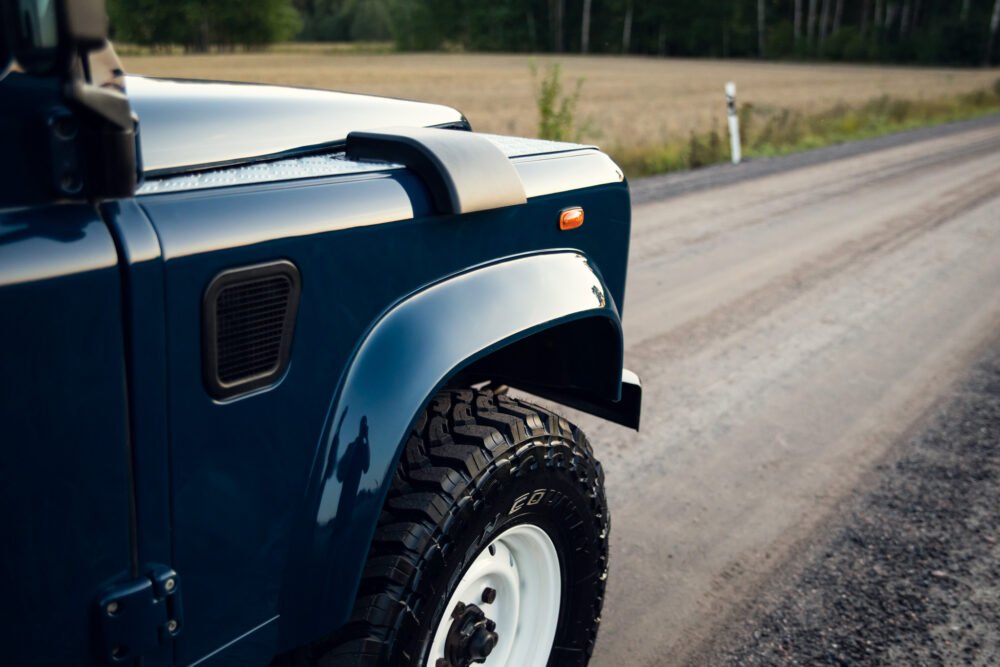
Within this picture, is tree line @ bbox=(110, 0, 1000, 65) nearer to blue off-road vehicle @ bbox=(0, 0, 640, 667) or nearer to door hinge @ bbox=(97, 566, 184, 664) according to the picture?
blue off-road vehicle @ bbox=(0, 0, 640, 667)

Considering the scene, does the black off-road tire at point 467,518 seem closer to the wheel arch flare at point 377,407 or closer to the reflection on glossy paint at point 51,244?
the wheel arch flare at point 377,407

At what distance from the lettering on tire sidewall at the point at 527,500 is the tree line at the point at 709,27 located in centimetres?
6115

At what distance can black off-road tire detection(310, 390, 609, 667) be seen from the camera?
1713 mm

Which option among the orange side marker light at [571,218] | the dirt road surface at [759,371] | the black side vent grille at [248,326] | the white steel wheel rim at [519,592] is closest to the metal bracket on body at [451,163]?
the orange side marker light at [571,218]

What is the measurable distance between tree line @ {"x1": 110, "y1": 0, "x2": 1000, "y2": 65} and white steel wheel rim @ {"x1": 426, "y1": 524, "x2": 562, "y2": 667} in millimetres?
61079

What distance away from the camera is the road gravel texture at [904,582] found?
8.84 feet

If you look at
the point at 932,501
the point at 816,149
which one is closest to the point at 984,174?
the point at 816,149

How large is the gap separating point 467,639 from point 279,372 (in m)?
0.80

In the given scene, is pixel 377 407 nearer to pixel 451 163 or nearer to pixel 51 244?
pixel 451 163

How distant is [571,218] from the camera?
7.48 feet

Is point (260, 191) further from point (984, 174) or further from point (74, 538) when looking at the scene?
point (984, 174)

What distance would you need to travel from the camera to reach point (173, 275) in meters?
1.30

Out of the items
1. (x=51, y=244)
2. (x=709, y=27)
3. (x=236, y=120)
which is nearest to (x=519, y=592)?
(x=236, y=120)

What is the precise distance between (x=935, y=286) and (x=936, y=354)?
1642 mm
